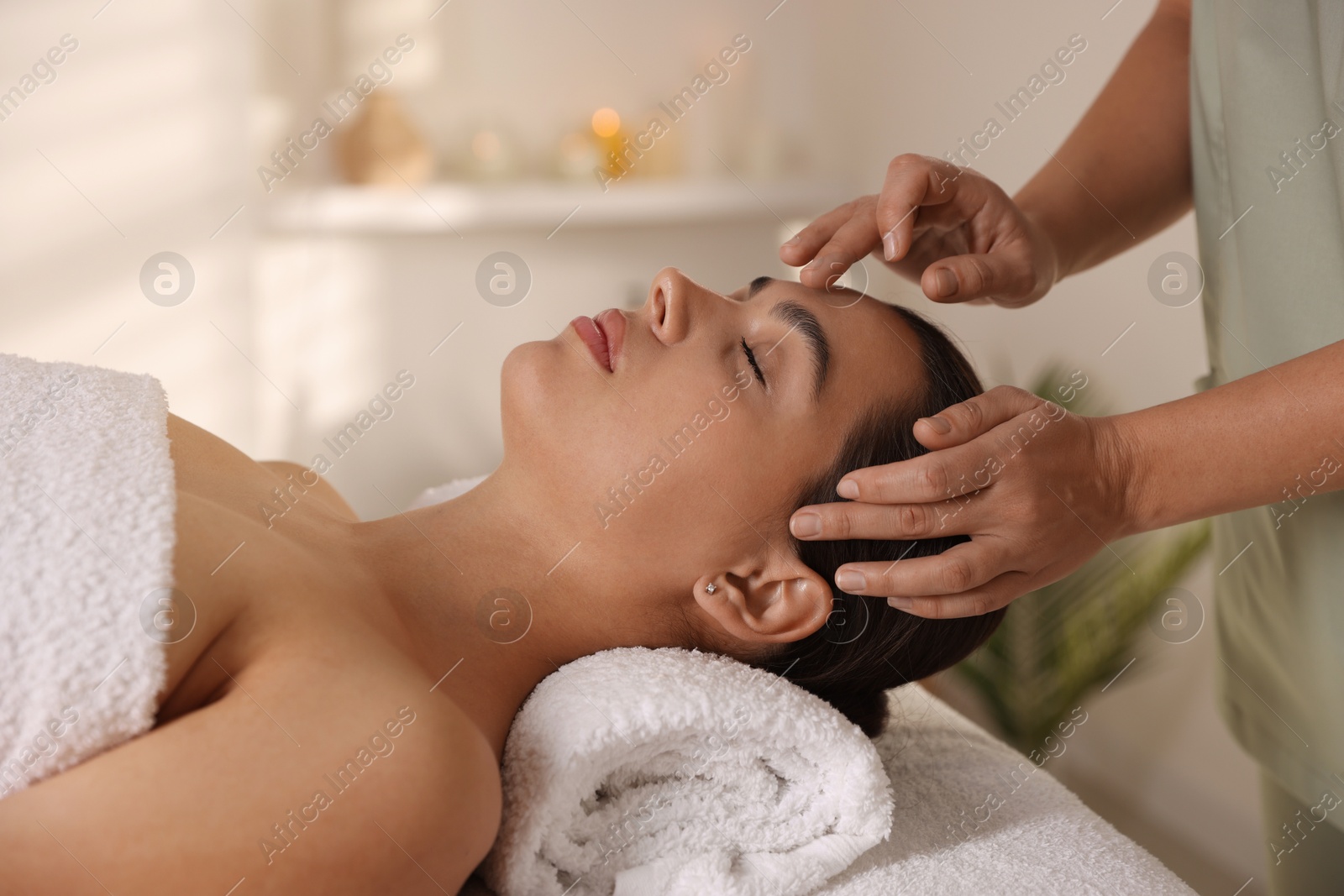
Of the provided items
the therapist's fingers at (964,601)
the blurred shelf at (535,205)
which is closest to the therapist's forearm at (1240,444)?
the therapist's fingers at (964,601)

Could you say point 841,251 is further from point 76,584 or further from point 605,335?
point 76,584

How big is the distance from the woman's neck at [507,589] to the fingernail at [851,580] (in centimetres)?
23

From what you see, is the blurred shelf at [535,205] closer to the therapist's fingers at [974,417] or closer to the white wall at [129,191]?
the white wall at [129,191]

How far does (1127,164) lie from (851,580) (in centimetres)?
71

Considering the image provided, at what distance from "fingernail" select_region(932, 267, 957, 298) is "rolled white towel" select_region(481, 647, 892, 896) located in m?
0.44

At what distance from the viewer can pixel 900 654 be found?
3.58 ft

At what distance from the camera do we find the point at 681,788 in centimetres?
93

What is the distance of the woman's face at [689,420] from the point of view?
1.04 metres

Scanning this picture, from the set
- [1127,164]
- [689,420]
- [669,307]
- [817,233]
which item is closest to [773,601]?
[689,420]

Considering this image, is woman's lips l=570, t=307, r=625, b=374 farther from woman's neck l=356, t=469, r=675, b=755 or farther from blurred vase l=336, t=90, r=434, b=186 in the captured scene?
blurred vase l=336, t=90, r=434, b=186

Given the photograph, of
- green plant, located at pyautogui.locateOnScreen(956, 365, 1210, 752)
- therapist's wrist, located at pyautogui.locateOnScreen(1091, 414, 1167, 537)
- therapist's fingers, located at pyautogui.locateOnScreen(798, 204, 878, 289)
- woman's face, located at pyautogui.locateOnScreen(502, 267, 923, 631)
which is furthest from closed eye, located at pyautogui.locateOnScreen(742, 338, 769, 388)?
green plant, located at pyautogui.locateOnScreen(956, 365, 1210, 752)

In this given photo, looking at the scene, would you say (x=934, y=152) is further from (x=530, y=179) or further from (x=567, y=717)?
(x=567, y=717)

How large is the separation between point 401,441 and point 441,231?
61cm

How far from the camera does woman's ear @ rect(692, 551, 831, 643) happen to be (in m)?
1.04
